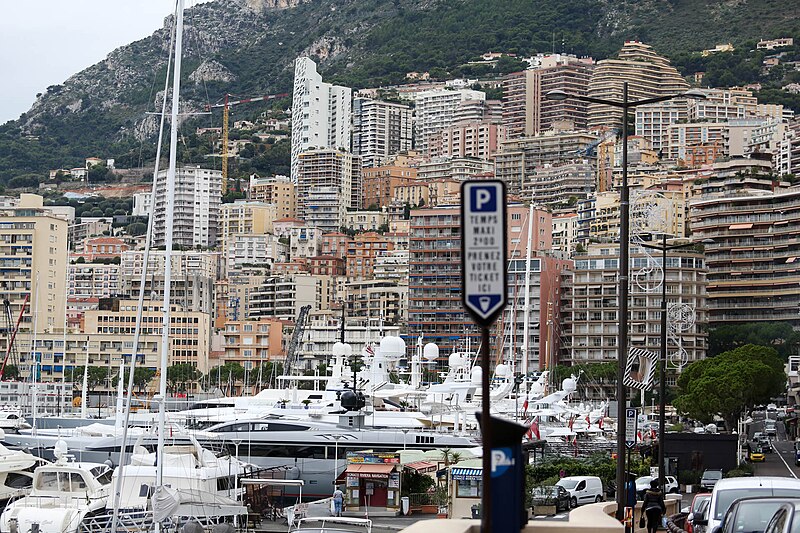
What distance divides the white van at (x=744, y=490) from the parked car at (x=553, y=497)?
1811 centimetres

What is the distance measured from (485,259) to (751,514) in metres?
7.43

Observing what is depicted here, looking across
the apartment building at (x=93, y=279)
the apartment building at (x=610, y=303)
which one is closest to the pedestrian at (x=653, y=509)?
the apartment building at (x=610, y=303)

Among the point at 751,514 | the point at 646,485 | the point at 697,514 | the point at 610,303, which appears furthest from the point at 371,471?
the point at 610,303

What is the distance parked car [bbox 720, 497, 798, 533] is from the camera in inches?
553

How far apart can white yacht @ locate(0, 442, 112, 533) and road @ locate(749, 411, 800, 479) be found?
774 inches

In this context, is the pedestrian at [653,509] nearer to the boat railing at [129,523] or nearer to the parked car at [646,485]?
the boat railing at [129,523]

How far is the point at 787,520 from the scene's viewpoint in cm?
1173

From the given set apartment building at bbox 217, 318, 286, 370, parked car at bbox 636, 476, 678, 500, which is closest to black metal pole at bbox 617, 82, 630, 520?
parked car at bbox 636, 476, 678, 500

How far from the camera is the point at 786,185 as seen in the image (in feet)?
470

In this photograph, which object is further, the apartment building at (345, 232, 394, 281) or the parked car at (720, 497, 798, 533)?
the apartment building at (345, 232, 394, 281)

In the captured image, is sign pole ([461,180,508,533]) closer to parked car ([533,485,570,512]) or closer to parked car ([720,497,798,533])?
→ parked car ([720,497,798,533])

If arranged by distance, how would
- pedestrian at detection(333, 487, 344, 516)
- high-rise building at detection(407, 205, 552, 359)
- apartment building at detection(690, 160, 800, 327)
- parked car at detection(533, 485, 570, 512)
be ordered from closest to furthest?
pedestrian at detection(333, 487, 344, 516), parked car at detection(533, 485, 570, 512), apartment building at detection(690, 160, 800, 327), high-rise building at detection(407, 205, 552, 359)

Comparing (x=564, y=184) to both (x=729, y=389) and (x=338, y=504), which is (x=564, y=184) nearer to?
(x=729, y=389)

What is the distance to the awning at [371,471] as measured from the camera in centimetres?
3672
